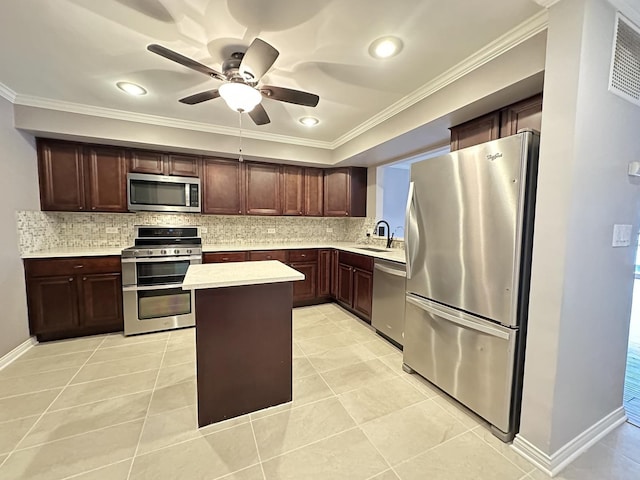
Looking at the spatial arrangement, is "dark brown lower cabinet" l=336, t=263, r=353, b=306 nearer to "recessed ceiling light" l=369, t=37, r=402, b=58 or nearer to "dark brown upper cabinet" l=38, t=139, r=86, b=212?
"recessed ceiling light" l=369, t=37, r=402, b=58

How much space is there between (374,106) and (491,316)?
2.18 m

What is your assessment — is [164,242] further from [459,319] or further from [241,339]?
[459,319]

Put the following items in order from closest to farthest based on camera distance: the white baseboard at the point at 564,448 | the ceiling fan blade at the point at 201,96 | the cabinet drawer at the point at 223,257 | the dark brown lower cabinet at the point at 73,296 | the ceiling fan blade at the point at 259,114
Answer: the white baseboard at the point at 564,448 < the ceiling fan blade at the point at 201,96 < the ceiling fan blade at the point at 259,114 < the dark brown lower cabinet at the point at 73,296 < the cabinet drawer at the point at 223,257

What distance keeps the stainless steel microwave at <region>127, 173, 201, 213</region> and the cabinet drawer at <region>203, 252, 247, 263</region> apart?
0.62m

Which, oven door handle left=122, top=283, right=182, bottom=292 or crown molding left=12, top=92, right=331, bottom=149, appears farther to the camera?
oven door handle left=122, top=283, right=182, bottom=292

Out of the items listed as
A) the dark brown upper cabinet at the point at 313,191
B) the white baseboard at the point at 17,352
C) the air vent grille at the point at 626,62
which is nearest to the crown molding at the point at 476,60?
the air vent grille at the point at 626,62

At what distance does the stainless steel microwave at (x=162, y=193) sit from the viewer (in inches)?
129

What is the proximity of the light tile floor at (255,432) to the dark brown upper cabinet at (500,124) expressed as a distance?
2040 mm

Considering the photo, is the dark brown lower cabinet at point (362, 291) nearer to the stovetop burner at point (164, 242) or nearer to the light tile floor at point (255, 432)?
the light tile floor at point (255, 432)

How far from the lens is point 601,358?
5.32ft

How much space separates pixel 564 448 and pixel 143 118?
445 cm

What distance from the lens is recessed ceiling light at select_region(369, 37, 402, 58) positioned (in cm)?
176

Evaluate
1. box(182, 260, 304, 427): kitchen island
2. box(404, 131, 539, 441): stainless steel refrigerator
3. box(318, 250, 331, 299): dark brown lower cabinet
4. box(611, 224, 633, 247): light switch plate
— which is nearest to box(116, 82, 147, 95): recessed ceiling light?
box(182, 260, 304, 427): kitchen island

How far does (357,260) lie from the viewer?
11.7 feet
